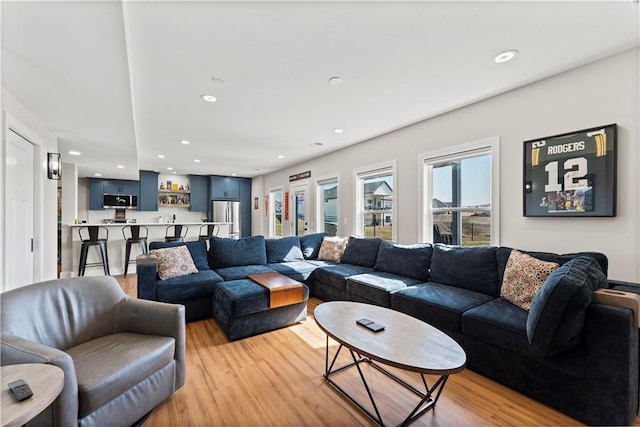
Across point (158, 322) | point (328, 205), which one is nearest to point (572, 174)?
point (158, 322)

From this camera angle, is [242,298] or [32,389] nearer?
[32,389]

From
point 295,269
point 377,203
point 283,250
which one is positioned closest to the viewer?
point 295,269

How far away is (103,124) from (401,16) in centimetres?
343

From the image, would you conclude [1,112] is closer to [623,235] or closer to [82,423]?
[82,423]

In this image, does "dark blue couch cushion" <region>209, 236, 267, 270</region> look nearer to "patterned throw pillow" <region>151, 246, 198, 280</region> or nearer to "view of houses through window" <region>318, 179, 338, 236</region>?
"patterned throw pillow" <region>151, 246, 198, 280</region>

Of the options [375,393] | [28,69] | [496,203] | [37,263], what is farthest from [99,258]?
[496,203]

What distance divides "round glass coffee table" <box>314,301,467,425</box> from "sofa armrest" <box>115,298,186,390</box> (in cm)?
98

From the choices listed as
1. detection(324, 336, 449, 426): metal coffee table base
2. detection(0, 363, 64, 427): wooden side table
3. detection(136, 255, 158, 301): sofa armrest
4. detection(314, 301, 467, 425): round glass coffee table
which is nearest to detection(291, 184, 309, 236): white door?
detection(136, 255, 158, 301): sofa armrest

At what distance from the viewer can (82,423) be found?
132cm

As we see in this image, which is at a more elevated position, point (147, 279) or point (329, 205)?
point (329, 205)

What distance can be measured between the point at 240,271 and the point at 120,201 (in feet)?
20.6

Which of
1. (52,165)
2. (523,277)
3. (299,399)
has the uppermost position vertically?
(52,165)

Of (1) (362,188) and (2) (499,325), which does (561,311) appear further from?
(1) (362,188)

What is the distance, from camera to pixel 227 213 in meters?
8.79
